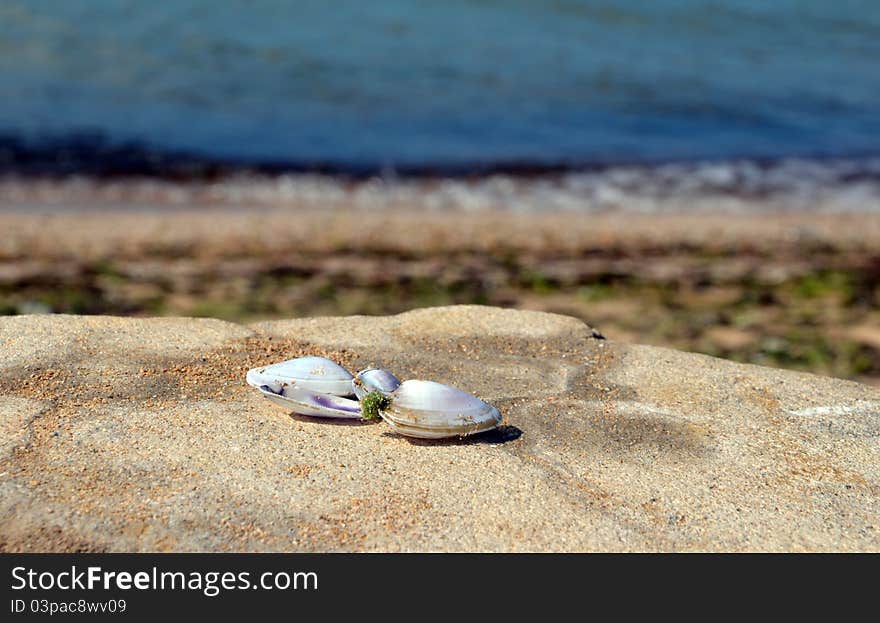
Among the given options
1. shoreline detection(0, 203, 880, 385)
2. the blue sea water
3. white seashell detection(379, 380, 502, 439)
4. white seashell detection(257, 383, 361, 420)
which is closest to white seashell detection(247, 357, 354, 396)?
white seashell detection(257, 383, 361, 420)

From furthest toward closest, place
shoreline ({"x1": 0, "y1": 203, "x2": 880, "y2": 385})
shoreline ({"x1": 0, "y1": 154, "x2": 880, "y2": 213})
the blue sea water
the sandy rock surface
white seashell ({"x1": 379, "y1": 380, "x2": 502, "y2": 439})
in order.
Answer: the blue sea water, shoreline ({"x1": 0, "y1": 154, "x2": 880, "y2": 213}), shoreline ({"x1": 0, "y1": 203, "x2": 880, "y2": 385}), white seashell ({"x1": 379, "y1": 380, "x2": 502, "y2": 439}), the sandy rock surface

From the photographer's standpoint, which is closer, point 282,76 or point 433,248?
point 433,248

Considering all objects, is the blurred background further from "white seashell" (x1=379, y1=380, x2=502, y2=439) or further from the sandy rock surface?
"white seashell" (x1=379, y1=380, x2=502, y2=439)

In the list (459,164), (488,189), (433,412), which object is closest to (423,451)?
(433,412)

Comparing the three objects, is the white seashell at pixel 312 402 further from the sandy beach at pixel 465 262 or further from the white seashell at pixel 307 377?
the sandy beach at pixel 465 262
